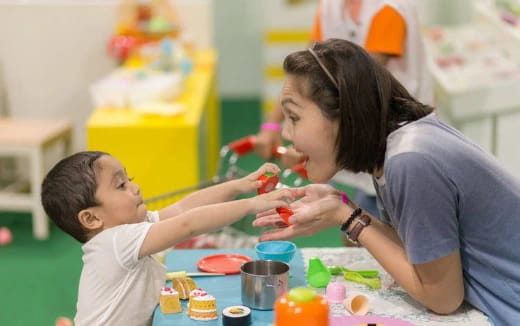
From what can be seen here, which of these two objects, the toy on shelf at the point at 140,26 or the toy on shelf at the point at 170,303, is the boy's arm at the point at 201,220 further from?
the toy on shelf at the point at 140,26

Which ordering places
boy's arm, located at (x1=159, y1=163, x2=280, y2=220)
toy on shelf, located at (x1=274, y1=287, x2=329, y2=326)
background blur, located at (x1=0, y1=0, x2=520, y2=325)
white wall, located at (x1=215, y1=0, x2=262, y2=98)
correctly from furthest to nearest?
white wall, located at (x1=215, y1=0, x2=262, y2=98) < background blur, located at (x1=0, y1=0, x2=520, y2=325) < boy's arm, located at (x1=159, y1=163, x2=280, y2=220) < toy on shelf, located at (x1=274, y1=287, x2=329, y2=326)

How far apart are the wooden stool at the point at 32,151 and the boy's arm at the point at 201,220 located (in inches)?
104

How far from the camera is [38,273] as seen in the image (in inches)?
167

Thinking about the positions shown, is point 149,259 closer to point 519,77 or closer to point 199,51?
point 519,77

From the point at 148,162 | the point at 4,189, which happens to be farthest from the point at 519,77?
the point at 4,189

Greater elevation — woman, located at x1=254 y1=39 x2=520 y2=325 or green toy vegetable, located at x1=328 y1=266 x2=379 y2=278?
woman, located at x1=254 y1=39 x2=520 y2=325

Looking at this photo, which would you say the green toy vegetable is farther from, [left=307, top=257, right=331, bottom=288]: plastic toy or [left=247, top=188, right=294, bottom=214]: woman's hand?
[left=247, top=188, right=294, bottom=214]: woman's hand

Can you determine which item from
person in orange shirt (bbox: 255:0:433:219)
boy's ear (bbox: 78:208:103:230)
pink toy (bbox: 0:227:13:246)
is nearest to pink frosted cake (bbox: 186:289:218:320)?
boy's ear (bbox: 78:208:103:230)

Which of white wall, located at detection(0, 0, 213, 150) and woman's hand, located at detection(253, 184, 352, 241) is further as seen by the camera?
white wall, located at detection(0, 0, 213, 150)

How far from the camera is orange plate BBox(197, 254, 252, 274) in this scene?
2252 millimetres

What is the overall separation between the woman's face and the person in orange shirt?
85cm

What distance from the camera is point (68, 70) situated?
18.4 ft

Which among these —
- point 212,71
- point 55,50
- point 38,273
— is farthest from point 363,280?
point 55,50

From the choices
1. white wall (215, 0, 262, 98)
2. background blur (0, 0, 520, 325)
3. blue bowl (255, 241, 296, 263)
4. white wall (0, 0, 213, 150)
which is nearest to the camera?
blue bowl (255, 241, 296, 263)
